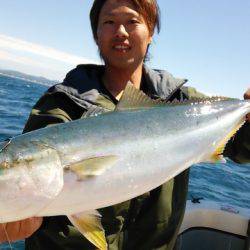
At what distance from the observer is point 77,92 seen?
3.77 metres

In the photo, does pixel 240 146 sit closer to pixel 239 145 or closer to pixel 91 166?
pixel 239 145

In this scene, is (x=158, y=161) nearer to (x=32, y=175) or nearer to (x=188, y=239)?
(x=32, y=175)

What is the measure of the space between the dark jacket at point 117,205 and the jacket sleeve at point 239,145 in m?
0.01

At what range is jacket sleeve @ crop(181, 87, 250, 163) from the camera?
14.2 ft

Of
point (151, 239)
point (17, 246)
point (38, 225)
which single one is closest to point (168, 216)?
point (151, 239)

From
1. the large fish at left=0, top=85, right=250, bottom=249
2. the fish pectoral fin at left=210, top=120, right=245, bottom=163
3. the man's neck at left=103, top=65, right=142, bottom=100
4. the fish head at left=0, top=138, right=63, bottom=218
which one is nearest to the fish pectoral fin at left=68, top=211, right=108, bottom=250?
the large fish at left=0, top=85, right=250, bottom=249

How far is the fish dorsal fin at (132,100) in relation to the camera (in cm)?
344

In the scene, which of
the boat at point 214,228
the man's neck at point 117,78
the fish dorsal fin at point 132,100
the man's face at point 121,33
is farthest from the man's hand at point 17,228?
the boat at point 214,228

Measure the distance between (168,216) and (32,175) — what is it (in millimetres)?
1693

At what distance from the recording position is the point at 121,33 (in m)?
3.95

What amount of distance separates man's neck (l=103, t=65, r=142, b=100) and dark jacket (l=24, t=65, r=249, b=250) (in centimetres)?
10

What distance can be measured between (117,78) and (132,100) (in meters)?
0.91

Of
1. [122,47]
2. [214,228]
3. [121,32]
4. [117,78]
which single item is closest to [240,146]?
[117,78]

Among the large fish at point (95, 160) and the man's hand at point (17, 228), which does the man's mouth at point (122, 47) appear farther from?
the man's hand at point (17, 228)
